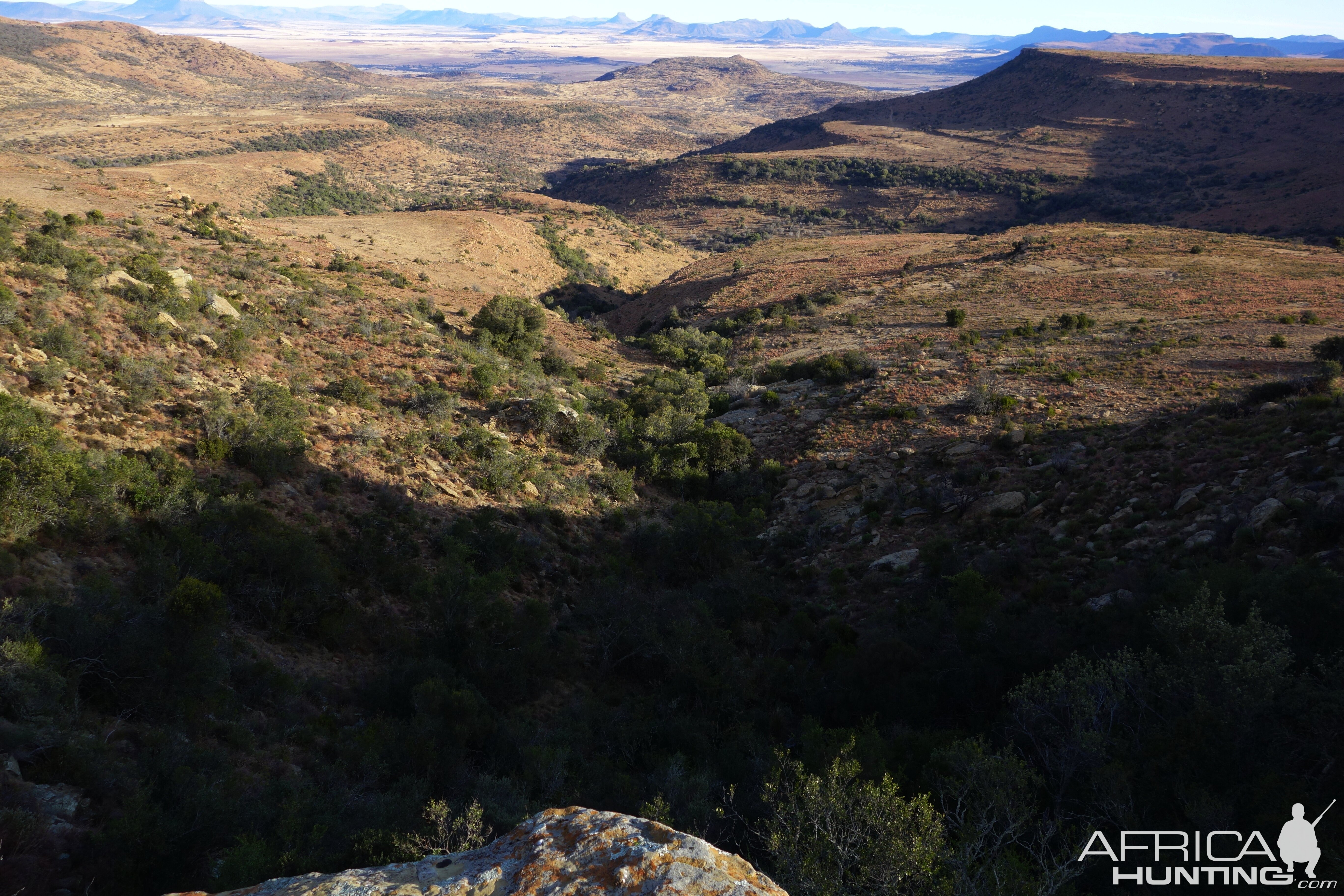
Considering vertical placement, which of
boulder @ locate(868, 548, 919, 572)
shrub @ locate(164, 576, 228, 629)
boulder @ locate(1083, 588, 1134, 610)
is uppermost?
shrub @ locate(164, 576, 228, 629)

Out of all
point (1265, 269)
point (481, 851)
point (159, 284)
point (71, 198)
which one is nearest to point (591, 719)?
point (481, 851)

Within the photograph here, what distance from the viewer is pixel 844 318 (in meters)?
28.4

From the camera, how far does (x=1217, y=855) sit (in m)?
4.65

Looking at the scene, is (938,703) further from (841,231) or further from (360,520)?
(841,231)

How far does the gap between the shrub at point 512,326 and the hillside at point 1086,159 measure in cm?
4952

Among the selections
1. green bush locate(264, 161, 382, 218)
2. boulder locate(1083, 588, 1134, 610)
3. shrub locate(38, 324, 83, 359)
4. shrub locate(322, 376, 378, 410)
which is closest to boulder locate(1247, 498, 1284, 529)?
boulder locate(1083, 588, 1134, 610)

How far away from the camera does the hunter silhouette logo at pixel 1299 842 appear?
422cm

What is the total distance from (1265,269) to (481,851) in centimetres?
3721

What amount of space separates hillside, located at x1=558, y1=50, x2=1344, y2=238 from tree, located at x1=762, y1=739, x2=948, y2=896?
57417mm

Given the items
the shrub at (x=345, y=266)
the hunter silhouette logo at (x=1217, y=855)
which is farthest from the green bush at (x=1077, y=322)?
the shrub at (x=345, y=266)

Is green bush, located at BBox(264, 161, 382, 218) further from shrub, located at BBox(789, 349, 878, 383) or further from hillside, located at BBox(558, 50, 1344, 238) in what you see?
shrub, located at BBox(789, 349, 878, 383)

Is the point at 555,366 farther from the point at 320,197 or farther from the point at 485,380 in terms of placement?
the point at 320,197

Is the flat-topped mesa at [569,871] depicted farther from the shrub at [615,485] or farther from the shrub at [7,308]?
the shrub at [7,308]

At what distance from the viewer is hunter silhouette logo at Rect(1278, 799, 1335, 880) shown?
422cm
